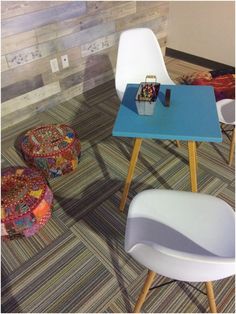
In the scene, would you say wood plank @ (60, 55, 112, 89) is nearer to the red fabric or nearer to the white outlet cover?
the white outlet cover

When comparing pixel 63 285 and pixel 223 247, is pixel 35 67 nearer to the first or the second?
pixel 63 285

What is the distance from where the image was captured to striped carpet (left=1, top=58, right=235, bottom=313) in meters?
1.40

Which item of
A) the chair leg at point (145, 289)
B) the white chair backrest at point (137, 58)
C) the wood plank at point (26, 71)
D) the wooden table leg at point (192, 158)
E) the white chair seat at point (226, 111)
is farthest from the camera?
the wood plank at point (26, 71)

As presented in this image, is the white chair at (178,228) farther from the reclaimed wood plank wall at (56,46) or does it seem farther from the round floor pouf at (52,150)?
the reclaimed wood plank wall at (56,46)

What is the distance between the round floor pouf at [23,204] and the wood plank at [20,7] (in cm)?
134

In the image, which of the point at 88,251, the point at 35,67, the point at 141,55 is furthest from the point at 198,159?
the point at 35,67

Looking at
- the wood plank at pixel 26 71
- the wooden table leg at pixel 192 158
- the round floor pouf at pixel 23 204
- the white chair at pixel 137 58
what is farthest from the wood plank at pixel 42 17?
the wooden table leg at pixel 192 158

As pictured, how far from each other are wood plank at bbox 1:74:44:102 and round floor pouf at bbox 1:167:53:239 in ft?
3.33

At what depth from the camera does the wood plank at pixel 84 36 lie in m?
2.67

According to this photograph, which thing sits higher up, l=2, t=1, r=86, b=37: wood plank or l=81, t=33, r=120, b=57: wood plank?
l=2, t=1, r=86, b=37: wood plank

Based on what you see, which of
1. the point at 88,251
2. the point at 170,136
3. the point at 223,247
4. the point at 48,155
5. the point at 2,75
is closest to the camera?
the point at 223,247

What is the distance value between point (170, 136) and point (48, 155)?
973 mm

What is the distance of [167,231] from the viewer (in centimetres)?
114

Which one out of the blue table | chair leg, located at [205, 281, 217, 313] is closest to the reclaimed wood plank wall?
the blue table
